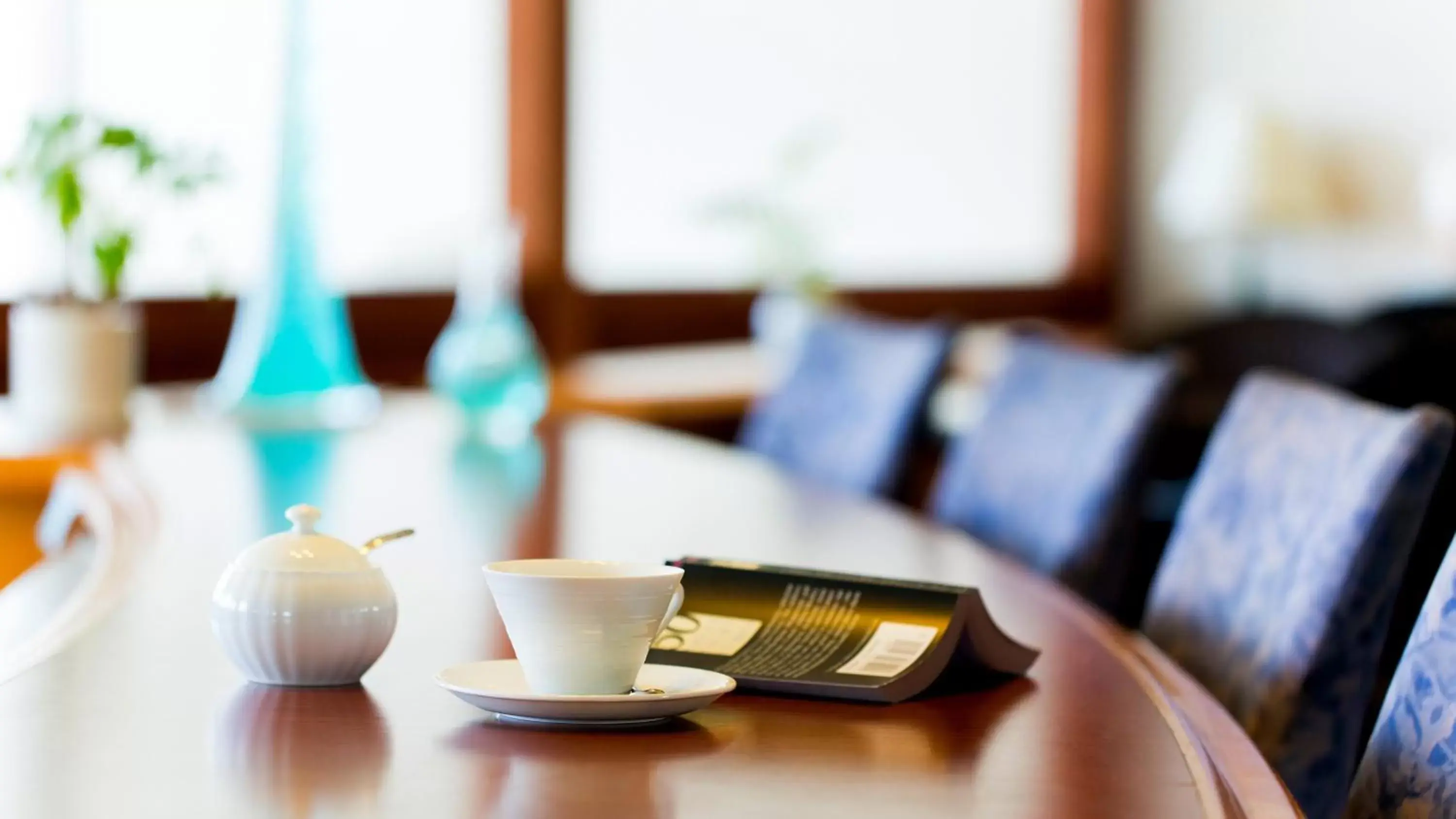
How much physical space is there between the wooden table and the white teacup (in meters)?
0.03

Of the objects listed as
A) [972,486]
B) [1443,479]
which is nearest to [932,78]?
[1443,479]

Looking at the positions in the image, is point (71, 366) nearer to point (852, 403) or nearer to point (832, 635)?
point (852, 403)

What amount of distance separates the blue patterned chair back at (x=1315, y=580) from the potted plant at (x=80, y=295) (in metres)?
1.52

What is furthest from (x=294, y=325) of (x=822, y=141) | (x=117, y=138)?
(x=822, y=141)

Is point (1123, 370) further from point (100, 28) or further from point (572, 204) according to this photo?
point (572, 204)

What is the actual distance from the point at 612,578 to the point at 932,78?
184 inches

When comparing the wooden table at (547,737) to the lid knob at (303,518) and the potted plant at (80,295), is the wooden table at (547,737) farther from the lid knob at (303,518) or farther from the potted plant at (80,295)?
the potted plant at (80,295)

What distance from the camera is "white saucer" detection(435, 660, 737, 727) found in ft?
2.91

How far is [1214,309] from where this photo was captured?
570cm

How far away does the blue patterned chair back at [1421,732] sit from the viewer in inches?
38.2

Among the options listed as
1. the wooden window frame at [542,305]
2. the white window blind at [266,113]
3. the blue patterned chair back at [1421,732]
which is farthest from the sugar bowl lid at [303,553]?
the wooden window frame at [542,305]

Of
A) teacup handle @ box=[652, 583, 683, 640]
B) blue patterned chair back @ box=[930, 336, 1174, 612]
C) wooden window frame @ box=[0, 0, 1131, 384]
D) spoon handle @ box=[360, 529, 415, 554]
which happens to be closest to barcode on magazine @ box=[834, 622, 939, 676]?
teacup handle @ box=[652, 583, 683, 640]

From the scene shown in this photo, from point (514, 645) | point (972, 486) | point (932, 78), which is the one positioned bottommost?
point (972, 486)

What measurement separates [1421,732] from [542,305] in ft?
11.8
